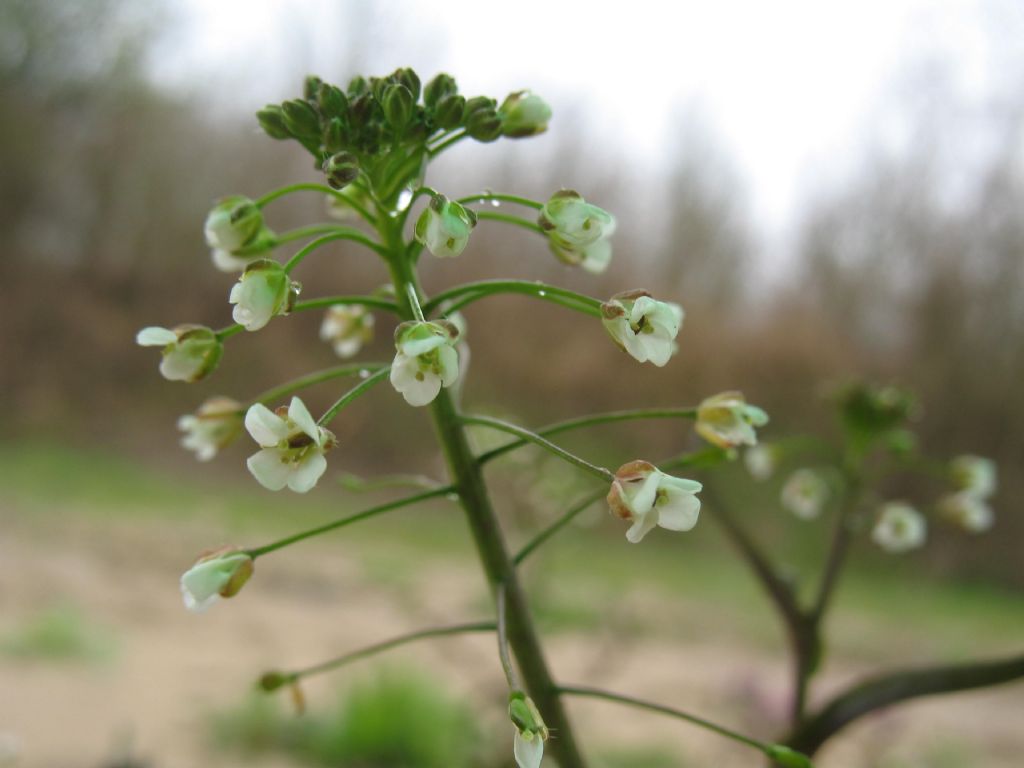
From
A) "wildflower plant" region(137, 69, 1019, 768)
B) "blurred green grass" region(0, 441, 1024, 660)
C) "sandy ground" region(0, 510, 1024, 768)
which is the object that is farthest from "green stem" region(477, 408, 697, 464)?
"blurred green grass" region(0, 441, 1024, 660)

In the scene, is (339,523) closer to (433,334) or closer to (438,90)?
(433,334)

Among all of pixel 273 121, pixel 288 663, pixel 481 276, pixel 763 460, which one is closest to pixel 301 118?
pixel 273 121

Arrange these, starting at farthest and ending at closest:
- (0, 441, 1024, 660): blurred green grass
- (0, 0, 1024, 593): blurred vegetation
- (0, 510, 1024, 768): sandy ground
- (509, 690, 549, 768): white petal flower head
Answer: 1. (0, 0, 1024, 593): blurred vegetation
2. (0, 441, 1024, 660): blurred green grass
3. (0, 510, 1024, 768): sandy ground
4. (509, 690, 549, 768): white petal flower head

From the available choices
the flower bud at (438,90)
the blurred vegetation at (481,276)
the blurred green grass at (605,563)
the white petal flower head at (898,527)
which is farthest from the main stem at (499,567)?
the blurred vegetation at (481,276)

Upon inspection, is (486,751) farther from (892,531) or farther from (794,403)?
(794,403)

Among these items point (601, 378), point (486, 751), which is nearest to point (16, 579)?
point (486, 751)

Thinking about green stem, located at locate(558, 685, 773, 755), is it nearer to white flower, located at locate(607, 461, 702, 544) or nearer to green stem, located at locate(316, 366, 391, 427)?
white flower, located at locate(607, 461, 702, 544)
